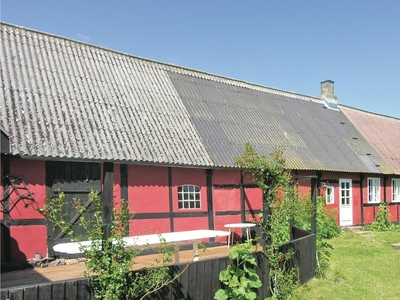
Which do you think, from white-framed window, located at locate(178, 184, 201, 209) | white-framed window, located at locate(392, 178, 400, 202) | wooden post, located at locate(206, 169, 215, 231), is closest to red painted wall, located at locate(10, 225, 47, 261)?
white-framed window, located at locate(178, 184, 201, 209)

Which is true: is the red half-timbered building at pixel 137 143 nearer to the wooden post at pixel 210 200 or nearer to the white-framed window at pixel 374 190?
the wooden post at pixel 210 200

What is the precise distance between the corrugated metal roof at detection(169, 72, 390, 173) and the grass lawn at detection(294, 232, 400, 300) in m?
3.37

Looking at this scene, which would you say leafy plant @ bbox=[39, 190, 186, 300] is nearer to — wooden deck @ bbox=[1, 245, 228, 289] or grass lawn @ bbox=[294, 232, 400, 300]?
wooden deck @ bbox=[1, 245, 228, 289]

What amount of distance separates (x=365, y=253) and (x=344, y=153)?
6.37 metres

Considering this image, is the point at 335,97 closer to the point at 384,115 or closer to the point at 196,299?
the point at 384,115

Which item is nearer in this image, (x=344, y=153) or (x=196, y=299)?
(x=196, y=299)

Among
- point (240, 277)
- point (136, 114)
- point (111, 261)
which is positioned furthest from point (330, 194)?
point (111, 261)

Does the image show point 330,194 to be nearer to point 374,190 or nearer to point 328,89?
point 374,190

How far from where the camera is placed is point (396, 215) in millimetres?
19312

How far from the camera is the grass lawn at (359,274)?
789 centimetres

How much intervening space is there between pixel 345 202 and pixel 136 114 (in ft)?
33.9

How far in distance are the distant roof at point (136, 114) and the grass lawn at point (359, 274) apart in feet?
11.0

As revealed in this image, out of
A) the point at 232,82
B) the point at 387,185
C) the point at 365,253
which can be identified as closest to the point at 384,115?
the point at 387,185

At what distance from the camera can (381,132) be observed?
72.7ft
